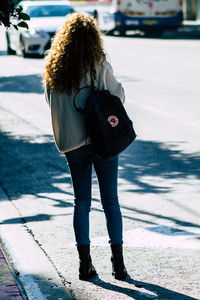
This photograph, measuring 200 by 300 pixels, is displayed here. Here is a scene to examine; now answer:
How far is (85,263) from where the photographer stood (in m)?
4.86

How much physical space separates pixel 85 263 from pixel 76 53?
1.41m

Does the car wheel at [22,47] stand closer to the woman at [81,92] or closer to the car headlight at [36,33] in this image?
the car headlight at [36,33]

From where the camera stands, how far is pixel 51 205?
689 cm

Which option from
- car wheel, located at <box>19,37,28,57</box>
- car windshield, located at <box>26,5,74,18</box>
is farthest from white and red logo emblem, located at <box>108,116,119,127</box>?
car windshield, located at <box>26,5,74,18</box>

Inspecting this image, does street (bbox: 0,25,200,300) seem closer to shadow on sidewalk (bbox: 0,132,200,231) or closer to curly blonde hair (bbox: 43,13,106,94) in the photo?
shadow on sidewalk (bbox: 0,132,200,231)

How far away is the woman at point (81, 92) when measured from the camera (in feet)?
15.0

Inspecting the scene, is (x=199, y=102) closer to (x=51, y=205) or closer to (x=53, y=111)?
(x=51, y=205)

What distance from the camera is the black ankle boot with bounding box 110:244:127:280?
190 inches

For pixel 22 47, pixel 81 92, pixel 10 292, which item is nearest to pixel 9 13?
pixel 81 92

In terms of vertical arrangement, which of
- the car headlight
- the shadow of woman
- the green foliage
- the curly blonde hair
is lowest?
the car headlight

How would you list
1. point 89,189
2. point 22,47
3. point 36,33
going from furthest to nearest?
point 22,47 < point 36,33 < point 89,189

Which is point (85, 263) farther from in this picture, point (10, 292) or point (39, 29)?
point (39, 29)

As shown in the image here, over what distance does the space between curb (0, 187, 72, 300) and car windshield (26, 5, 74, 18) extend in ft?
58.4

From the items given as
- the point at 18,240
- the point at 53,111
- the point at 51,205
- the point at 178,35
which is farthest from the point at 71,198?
the point at 178,35
